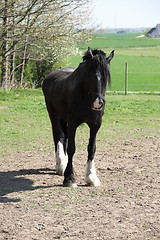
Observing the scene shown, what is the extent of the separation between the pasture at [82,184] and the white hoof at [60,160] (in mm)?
160

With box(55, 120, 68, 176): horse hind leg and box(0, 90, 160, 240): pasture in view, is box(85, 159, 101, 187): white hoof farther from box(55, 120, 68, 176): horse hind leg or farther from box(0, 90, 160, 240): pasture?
box(55, 120, 68, 176): horse hind leg

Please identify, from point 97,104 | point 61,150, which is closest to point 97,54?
point 97,104

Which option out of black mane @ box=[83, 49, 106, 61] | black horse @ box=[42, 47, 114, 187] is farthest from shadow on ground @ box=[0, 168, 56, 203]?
black mane @ box=[83, 49, 106, 61]

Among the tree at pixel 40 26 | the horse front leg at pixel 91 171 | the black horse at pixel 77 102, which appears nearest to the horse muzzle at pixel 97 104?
the black horse at pixel 77 102

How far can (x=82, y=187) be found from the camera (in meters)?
7.40

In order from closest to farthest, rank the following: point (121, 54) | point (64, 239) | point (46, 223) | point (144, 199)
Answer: point (64, 239)
point (46, 223)
point (144, 199)
point (121, 54)

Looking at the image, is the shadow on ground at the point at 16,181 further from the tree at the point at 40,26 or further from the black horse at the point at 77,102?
the tree at the point at 40,26

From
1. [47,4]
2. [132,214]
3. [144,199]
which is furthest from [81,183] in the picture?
[47,4]

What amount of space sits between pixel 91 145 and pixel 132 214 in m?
1.81

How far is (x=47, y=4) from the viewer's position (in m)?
20.1

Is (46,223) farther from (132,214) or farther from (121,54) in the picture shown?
(121,54)

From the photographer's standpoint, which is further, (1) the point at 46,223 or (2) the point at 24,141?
(2) the point at 24,141

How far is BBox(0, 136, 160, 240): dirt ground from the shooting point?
5477mm

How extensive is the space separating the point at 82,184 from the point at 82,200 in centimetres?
96
